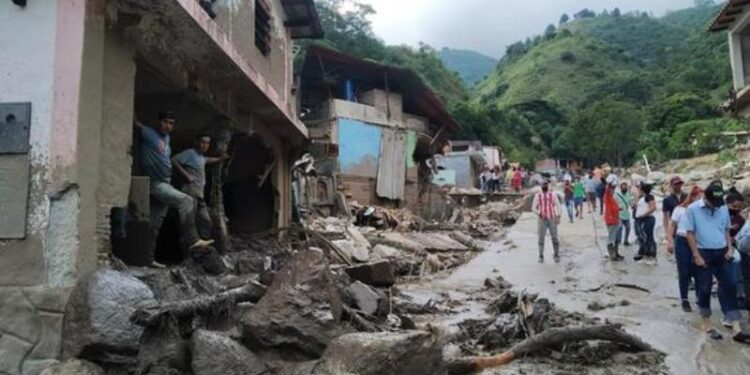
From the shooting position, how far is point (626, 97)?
65.4 meters

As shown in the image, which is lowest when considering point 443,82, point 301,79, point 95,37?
point 95,37

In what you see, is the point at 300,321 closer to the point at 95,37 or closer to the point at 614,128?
the point at 95,37

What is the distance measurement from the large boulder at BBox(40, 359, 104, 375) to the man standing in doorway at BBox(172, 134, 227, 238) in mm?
3052

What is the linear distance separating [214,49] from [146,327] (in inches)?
122

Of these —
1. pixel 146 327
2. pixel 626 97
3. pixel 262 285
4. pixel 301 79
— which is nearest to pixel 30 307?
pixel 146 327

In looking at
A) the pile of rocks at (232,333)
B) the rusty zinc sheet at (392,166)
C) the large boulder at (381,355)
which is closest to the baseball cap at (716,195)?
the pile of rocks at (232,333)

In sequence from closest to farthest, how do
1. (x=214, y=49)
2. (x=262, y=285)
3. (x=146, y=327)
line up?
(x=146, y=327) → (x=262, y=285) → (x=214, y=49)

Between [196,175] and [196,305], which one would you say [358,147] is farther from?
[196,305]

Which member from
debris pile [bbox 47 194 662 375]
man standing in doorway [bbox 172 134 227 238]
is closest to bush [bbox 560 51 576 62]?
debris pile [bbox 47 194 662 375]

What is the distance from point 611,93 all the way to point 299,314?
7015 cm

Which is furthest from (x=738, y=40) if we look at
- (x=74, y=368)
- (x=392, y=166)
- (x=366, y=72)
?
(x=74, y=368)

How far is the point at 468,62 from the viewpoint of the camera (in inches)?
6526

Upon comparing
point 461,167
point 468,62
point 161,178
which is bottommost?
point 161,178

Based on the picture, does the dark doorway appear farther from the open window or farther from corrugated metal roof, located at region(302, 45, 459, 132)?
corrugated metal roof, located at region(302, 45, 459, 132)
